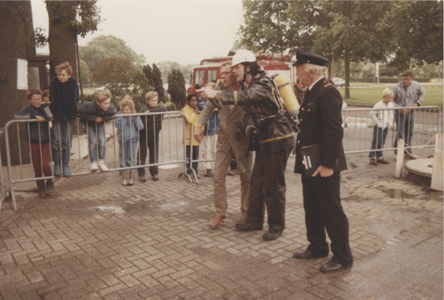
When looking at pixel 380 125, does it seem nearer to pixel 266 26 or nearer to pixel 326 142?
pixel 326 142

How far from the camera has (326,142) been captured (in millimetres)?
3830

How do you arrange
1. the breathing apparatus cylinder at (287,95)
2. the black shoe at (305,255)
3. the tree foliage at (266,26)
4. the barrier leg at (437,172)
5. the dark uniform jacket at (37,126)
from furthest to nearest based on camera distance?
the tree foliage at (266,26)
the barrier leg at (437,172)
the dark uniform jacket at (37,126)
the breathing apparatus cylinder at (287,95)
the black shoe at (305,255)

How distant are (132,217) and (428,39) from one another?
21.2m

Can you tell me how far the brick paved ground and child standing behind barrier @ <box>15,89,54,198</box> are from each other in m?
0.48

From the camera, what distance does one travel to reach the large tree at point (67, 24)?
9852mm

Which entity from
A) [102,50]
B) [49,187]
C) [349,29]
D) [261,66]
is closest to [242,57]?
[49,187]

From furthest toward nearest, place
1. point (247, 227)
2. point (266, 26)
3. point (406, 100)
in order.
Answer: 1. point (266, 26)
2. point (406, 100)
3. point (247, 227)

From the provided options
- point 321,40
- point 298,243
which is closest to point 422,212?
point 298,243

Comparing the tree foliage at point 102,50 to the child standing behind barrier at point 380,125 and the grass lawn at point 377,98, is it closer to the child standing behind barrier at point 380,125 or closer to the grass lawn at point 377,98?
the grass lawn at point 377,98

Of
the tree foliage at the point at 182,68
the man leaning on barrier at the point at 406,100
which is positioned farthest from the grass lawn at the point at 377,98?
the tree foliage at the point at 182,68

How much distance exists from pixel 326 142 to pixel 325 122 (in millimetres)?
183

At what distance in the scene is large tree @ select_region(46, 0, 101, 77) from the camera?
9.85m

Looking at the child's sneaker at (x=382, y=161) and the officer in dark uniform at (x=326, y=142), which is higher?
the officer in dark uniform at (x=326, y=142)

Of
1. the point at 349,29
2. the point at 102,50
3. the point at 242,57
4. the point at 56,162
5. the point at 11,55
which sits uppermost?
the point at 102,50
